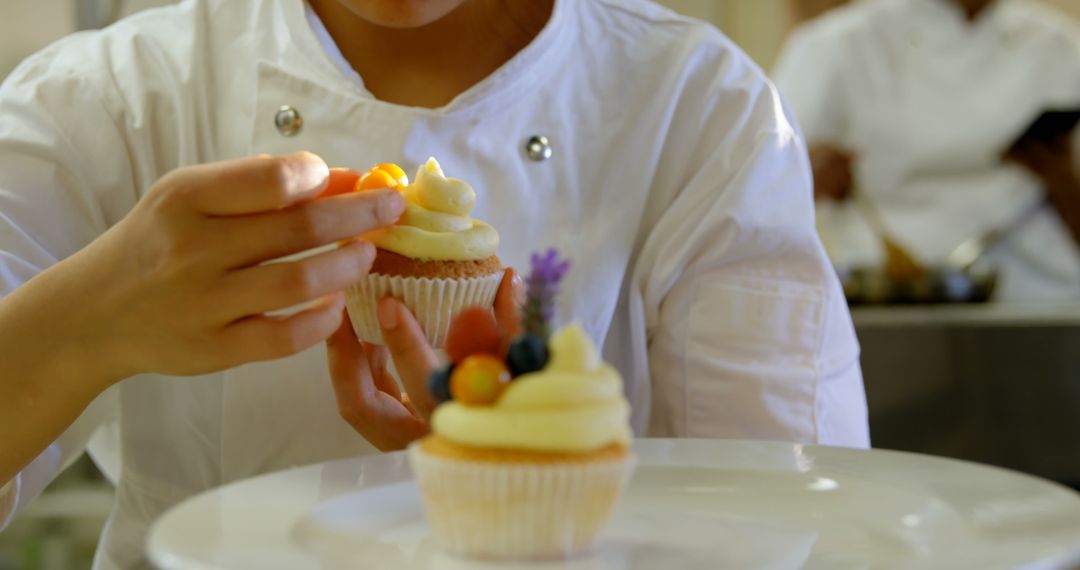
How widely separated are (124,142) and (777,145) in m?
0.68

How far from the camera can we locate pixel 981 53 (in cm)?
396

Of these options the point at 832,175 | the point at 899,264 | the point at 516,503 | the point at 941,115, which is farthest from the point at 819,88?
the point at 516,503

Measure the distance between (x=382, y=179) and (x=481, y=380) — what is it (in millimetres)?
320

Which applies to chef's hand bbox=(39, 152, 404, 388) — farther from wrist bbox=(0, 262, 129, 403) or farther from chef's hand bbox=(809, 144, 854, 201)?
chef's hand bbox=(809, 144, 854, 201)

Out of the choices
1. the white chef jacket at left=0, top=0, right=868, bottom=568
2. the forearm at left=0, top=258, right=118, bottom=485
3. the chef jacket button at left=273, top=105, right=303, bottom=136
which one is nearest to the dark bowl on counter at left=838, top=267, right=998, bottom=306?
the white chef jacket at left=0, top=0, right=868, bottom=568

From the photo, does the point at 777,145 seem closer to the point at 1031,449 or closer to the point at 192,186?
the point at 192,186

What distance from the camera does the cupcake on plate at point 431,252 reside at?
Result: 1.15m

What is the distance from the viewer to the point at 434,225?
45.3 inches

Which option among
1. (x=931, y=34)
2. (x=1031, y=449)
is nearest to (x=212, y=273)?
(x=1031, y=449)

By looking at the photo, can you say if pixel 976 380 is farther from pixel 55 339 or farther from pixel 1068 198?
pixel 55 339

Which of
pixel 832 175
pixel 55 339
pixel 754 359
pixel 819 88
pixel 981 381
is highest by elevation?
pixel 55 339

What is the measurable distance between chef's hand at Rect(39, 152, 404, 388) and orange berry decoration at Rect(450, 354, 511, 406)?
145mm

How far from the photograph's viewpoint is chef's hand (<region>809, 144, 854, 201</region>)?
140 inches

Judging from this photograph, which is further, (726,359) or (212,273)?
(726,359)
